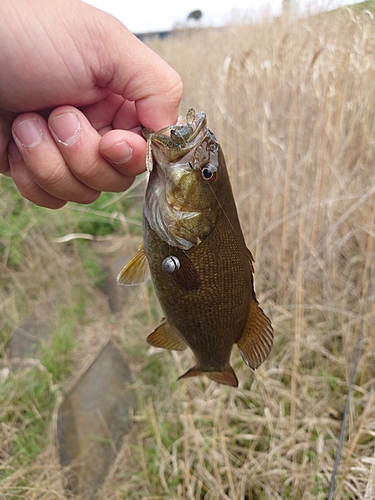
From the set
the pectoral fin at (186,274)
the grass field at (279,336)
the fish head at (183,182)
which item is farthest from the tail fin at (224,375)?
the grass field at (279,336)

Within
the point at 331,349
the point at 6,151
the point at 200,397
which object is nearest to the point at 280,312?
the point at 331,349

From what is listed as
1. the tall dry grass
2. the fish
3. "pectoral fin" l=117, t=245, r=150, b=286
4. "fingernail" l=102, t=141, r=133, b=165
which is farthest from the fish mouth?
the tall dry grass

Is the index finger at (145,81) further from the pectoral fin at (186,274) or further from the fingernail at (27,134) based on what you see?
the pectoral fin at (186,274)

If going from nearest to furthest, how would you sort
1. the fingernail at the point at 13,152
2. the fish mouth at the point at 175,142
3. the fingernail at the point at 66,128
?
the fish mouth at the point at 175,142, the fingernail at the point at 66,128, the fingernail at the point at 13,152

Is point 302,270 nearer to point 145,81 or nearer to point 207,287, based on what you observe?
point 207,287

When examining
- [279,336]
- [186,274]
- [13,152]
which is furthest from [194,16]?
[186,274]

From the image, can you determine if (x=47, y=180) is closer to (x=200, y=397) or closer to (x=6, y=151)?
(x=6, y=151)
